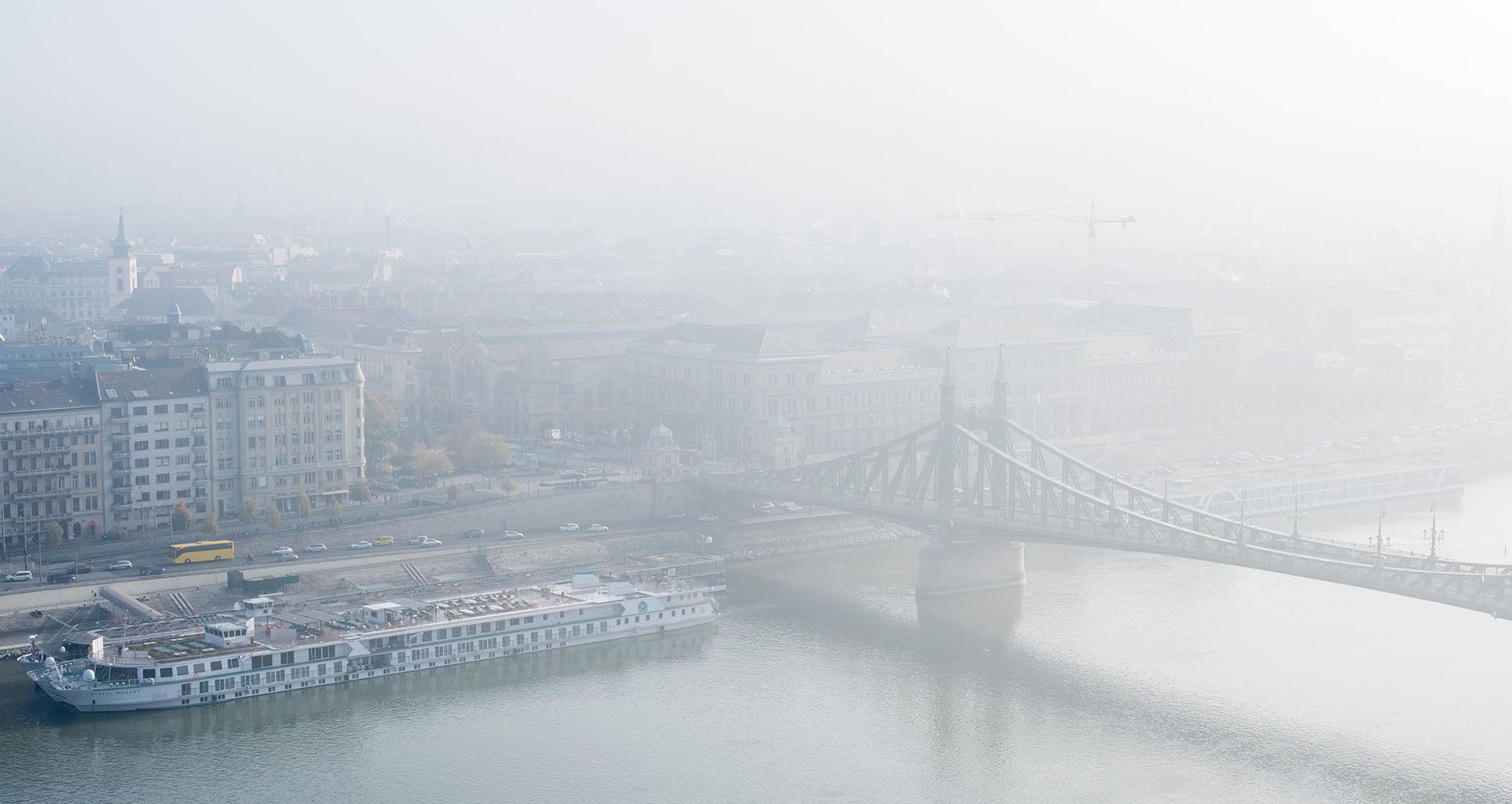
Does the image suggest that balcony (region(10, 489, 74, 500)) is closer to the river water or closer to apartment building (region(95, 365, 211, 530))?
apartment building (region(95, 365, 211, 530))

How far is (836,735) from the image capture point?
27.7 m

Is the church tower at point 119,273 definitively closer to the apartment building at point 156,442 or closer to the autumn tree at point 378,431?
the autumn tree at point 378,431

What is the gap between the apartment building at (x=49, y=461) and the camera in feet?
116

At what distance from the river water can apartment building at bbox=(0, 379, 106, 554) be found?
737 cm

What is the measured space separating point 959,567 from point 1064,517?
2075 mm

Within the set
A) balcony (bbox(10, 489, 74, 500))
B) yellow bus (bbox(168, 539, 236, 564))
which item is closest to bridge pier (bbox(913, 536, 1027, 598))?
Answer: yellow bus (bbox(168, 539, 236, 564))

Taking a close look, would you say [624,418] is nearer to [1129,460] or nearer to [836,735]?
[1129,460]

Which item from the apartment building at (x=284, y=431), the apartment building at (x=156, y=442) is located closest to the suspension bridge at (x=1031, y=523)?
the apartment building at (x=284, y=431)

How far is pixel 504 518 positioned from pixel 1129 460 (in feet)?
57.5

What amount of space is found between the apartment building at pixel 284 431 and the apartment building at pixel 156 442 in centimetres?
27

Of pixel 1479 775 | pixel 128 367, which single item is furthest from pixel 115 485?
pixel 1479 775

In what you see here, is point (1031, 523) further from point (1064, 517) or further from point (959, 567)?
point (959, 567)

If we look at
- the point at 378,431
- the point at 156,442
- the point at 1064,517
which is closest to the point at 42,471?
the point at 156,442

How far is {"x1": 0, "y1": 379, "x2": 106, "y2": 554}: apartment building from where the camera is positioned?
3528 cm
